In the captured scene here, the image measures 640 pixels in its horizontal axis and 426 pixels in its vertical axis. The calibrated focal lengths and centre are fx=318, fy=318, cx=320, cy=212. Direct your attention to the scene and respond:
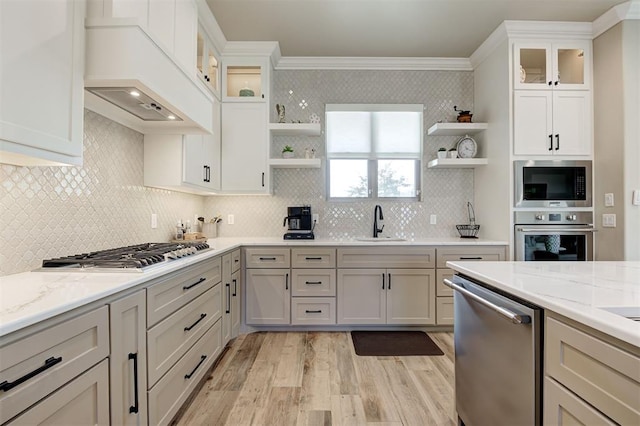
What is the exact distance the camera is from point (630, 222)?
2.73m

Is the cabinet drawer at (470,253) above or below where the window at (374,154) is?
below

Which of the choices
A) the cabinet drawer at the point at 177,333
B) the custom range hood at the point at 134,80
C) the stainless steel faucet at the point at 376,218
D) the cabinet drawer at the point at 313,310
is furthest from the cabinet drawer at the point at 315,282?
the custom range hood at the point at 134,80

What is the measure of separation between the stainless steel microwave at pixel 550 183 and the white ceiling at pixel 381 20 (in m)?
1.33

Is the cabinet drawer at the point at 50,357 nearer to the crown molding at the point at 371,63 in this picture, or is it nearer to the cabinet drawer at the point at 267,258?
the cabinet drawer at the point at 267,258

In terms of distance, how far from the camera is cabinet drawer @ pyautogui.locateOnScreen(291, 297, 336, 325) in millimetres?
3090

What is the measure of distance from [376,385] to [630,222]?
2.59 m

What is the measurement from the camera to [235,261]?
287 centimetres

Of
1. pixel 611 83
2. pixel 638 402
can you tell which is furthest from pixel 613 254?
pixel 638 402

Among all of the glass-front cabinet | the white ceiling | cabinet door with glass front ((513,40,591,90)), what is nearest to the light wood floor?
the glass-front cabinet

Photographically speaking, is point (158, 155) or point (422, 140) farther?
point (422, 140)

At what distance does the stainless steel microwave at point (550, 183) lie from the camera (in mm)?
3002

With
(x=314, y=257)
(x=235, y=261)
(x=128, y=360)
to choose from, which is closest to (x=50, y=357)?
(x=128, y=360)

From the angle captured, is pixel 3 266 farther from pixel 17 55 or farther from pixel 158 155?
pixel 158 155

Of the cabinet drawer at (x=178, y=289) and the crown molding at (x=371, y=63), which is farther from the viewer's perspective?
the crown molding at (x=371, y=63)
